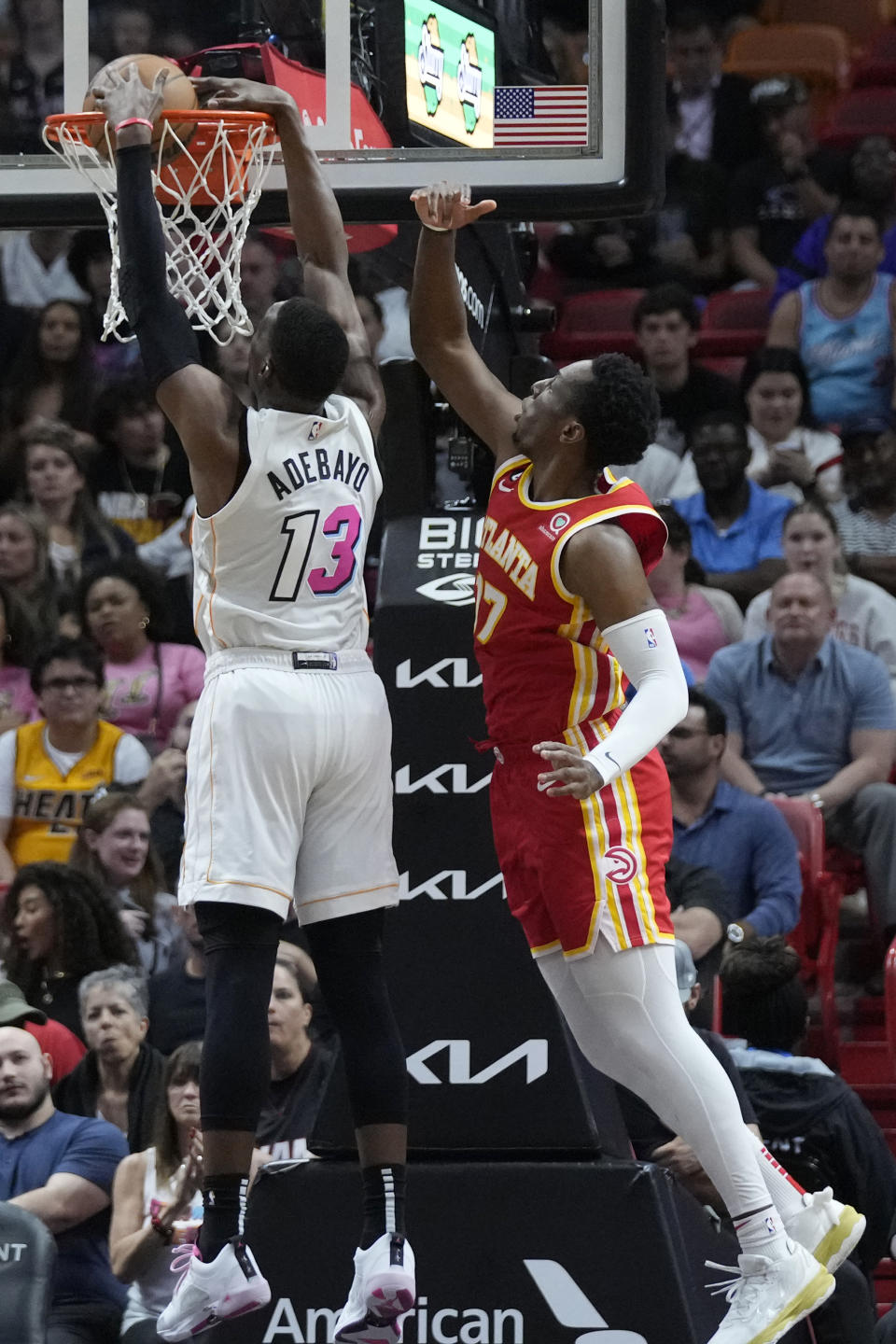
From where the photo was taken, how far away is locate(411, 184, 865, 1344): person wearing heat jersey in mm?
4324

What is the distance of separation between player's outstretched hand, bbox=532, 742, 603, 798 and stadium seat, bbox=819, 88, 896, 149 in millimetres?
8230

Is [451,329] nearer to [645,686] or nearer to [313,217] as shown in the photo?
[313,217]

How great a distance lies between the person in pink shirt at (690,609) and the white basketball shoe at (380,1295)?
457 cm

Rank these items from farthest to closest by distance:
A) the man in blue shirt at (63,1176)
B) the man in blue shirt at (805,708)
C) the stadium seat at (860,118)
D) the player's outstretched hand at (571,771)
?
the stadium seat at (860,118), the man in blue shirt at (805,708), the man in blue shirt at (63,1176), the player's outstretched hand at (571,771)

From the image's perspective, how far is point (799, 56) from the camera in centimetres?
1218

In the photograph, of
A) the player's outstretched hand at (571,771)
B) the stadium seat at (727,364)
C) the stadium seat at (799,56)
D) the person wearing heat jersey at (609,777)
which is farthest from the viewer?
the stadium seat at (799,56)

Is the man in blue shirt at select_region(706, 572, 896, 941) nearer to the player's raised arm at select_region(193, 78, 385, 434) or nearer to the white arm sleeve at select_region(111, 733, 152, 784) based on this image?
the white arm sleeve at select_region(111, 733, 152, 784)

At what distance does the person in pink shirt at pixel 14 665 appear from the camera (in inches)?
343

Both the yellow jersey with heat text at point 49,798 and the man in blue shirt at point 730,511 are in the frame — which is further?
the man in blue shirt at point 730,511

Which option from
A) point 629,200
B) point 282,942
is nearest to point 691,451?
point 282,942

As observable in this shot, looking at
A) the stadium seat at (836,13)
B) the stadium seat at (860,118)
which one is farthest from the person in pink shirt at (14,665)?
the stadium seat at (836,13)

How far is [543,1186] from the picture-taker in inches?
188

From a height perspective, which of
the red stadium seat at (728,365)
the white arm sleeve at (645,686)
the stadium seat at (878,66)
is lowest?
the white arm sleeve at (645,686)

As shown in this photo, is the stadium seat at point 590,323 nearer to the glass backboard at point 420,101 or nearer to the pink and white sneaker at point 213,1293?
the glass backboard at point 420,101
